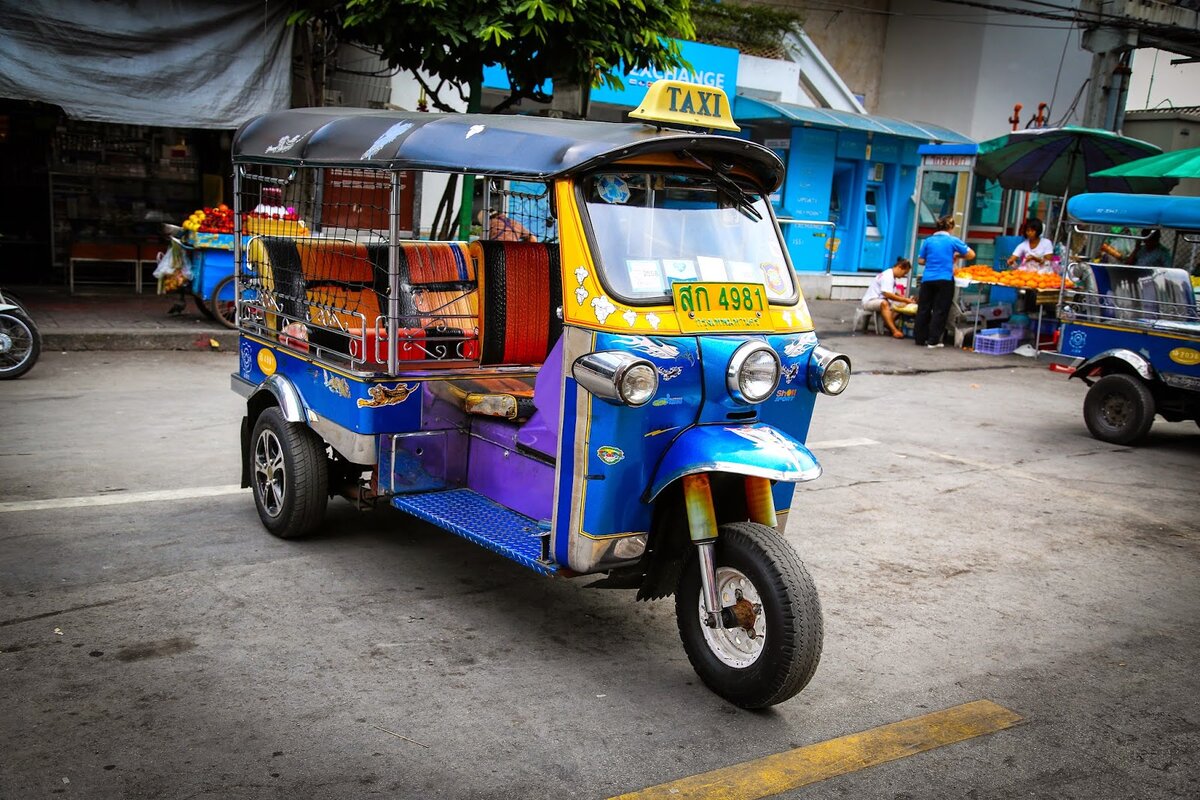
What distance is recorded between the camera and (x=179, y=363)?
1008 cm

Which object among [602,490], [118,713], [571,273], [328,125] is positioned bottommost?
[118,713]

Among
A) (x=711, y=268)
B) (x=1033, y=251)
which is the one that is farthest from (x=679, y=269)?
(x=1033, y=251)

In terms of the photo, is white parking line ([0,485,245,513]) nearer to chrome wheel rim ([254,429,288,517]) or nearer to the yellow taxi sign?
chrome wheel rim ([254,429,288,517])

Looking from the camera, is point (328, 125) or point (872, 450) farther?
point (872, 450)

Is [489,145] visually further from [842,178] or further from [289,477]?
[842,178]

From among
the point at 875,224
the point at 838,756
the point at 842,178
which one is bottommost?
the point at 838,756

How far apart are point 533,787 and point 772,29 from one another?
1835 centimetres

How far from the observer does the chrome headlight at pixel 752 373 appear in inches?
160

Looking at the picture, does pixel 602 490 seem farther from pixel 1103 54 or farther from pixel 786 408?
pixel 1103 54

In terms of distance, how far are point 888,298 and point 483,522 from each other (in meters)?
11.6

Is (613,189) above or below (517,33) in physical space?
below

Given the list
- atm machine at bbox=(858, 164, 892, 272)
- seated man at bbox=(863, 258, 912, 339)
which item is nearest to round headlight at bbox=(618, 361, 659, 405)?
seated man at bbox=(863, 258, 912, 339)

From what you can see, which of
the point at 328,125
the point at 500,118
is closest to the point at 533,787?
the point at 500,118

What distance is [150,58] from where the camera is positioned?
1084cm
